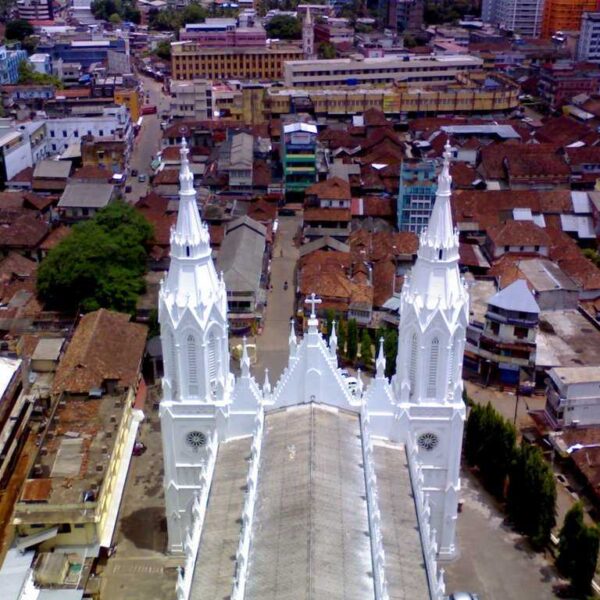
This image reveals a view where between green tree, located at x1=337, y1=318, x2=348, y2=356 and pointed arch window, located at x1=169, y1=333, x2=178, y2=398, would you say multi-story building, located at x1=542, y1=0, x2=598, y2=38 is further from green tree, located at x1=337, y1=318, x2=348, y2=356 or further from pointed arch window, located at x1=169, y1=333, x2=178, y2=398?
pointed arch window, located at x1=169, y1=333, x2=178, y2=398

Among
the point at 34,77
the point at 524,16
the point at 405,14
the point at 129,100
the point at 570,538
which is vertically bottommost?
the point at 570,538

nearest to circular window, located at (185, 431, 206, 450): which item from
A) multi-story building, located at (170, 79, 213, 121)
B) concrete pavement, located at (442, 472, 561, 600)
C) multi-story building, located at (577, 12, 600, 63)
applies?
concrete pavement, located at (442, 472, 561, 600)

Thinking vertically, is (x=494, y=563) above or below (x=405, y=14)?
below

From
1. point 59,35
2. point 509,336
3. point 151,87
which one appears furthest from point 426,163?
point 59,35

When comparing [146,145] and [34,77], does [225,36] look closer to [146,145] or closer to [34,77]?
[34,77]

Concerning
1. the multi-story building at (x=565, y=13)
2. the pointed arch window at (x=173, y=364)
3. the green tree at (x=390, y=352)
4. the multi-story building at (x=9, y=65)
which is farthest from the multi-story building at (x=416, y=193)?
the multi-story building at (x=565, y=13)

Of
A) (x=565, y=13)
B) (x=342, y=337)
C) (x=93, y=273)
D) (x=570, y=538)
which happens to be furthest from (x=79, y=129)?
(x=565, y=13)
